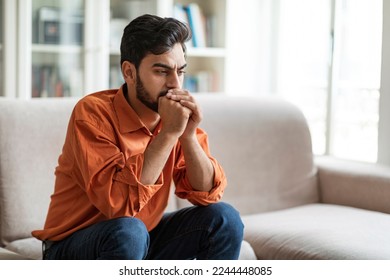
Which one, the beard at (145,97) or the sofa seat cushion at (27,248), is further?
the sofa seat cushion at (27,248)

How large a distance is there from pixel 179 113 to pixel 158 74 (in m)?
0.15

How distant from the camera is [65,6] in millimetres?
3475

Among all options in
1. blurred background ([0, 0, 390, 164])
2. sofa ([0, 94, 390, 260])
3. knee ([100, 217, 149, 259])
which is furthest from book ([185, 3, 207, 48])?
knee ([100, 217, 149, 259])

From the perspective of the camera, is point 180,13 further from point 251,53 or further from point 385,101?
point 385,101

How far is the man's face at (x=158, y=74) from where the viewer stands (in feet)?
6.16

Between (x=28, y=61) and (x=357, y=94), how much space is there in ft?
5.27

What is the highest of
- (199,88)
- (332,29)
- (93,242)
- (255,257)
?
(332,29)

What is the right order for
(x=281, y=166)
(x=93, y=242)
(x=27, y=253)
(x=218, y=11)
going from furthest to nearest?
(x=218, y=11)
(x=281, y=166)
(x=27, y=253)
(x=93, y=242)

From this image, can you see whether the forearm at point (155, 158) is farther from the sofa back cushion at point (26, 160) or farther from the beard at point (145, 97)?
the sofa back cushion at point (26, 160)

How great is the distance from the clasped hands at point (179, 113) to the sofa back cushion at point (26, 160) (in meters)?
0.63

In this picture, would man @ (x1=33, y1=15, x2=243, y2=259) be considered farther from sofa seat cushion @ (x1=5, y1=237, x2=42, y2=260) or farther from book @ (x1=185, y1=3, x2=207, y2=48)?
book @ (x1=185, y1=3, x2=207, y2=48)

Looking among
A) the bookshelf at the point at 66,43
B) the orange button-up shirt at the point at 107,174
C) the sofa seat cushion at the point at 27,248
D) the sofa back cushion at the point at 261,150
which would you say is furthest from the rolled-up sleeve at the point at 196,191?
the bookshelf at the point at 66,43

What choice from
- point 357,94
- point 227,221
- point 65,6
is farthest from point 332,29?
point 227,221

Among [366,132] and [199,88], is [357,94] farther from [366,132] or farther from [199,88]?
[199,88]
